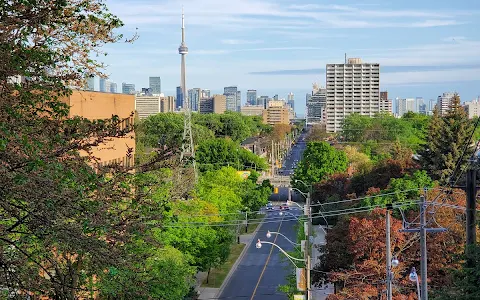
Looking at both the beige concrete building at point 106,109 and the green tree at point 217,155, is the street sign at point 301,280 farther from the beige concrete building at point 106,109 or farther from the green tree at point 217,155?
the green tree at point 217,155

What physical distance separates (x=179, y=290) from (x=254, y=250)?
113ft

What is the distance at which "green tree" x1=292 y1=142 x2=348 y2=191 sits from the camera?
89.5 m

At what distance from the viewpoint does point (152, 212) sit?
15727 mm

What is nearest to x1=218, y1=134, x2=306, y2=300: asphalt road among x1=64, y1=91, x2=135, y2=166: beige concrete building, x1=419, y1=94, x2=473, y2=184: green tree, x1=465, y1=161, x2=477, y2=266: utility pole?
x1=64, y1=91, x2=135, y2=166: beige concrete building

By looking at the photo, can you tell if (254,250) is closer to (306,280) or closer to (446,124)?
(446,124)

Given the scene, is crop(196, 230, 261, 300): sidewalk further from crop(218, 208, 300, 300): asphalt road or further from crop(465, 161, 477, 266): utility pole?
crop(465, 161, 477, 266): utility pole

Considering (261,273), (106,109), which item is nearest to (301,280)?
(106,109)

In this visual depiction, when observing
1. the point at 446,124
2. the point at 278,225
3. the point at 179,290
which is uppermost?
the point at 446,124

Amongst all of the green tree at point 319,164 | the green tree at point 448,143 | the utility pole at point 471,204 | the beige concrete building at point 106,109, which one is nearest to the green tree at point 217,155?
the green tree at point 319,164

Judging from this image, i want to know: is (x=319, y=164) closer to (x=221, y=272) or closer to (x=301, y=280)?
(x=221, y=272)

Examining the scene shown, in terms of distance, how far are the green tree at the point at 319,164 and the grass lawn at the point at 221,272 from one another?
22.3 metres

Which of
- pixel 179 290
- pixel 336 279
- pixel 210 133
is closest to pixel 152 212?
pixel 179 290

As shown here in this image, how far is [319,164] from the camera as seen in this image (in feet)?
298

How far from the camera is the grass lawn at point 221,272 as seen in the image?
52984mm
